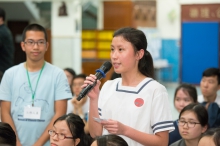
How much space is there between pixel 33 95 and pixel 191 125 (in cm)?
123

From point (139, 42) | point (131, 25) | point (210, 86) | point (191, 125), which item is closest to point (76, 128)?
point (139, 42)

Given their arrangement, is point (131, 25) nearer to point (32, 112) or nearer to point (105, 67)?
point (32, 112)

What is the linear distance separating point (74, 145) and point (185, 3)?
12247 mm

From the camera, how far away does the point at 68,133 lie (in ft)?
9.35

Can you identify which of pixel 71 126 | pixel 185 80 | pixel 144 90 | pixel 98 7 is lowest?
pixel 185 80

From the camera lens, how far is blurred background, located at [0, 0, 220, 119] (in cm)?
983

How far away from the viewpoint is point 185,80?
48.8ft

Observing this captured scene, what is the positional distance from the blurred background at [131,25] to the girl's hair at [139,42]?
7232 mm

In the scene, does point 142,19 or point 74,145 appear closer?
point 74,145

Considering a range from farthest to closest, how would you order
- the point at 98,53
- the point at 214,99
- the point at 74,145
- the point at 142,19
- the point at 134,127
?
the point at 142,19, the point at 98,53, the point at 214,99, the point at 74,145, the point at 134,127

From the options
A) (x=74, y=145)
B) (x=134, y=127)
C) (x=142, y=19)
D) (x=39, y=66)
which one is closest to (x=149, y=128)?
(x=134, y=127)

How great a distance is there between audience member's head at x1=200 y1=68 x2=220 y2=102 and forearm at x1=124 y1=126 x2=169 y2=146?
2.36 meters

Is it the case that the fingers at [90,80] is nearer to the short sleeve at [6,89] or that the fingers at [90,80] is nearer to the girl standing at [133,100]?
the girl standing at [133,100]

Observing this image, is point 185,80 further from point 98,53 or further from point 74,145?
point 74,145
